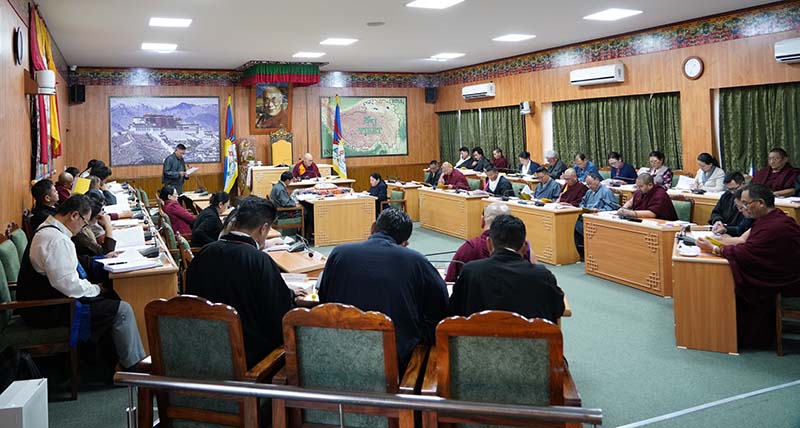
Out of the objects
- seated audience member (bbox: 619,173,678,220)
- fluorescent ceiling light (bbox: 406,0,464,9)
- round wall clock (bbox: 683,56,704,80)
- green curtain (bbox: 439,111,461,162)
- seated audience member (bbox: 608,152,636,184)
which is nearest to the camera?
seated audience member (bbox: 619,173,678,220)

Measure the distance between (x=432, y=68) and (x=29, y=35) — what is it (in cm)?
1056

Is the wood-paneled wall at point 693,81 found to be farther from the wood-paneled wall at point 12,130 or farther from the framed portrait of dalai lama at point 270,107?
the wood-paneled wall at point 12,130

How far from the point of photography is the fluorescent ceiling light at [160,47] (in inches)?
428

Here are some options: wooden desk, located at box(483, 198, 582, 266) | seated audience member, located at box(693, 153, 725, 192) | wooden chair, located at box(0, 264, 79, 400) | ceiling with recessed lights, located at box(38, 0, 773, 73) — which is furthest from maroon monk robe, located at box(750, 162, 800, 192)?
wooden chair, located at box(0, 264, 79, 400)

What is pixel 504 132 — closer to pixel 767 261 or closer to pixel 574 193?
pixel 574 193

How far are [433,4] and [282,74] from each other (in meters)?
7.00

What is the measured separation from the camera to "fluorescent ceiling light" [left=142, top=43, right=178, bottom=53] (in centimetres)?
1088

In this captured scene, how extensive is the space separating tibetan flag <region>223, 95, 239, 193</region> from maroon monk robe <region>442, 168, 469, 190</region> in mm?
5267

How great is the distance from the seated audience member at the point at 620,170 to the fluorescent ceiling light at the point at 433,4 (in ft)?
15.7

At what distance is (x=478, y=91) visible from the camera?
15.0 meters

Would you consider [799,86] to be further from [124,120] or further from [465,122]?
[124,120]

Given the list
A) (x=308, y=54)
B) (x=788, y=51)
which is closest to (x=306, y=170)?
(x=308, y=54)

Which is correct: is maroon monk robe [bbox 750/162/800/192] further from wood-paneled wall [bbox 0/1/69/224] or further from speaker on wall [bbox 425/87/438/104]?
speaker on wall [bbox 425/87/438/104]

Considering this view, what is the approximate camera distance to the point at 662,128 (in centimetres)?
1085
